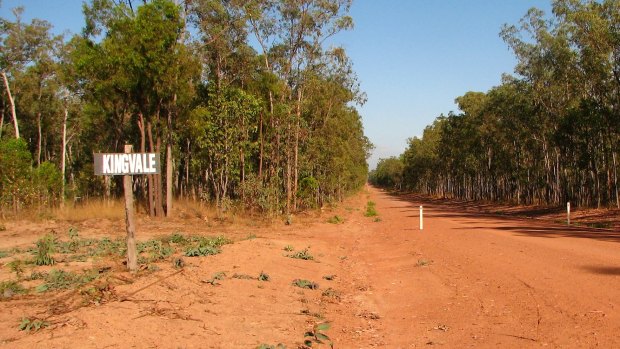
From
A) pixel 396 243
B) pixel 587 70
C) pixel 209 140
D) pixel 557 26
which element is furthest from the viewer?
pixel 557 26

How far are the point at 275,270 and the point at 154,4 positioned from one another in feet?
53.1

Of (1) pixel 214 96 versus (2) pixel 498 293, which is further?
(1) pixel 214 96

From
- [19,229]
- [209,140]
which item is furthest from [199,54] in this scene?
[19,229]

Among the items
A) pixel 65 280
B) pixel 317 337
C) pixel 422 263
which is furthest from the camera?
pixel 422 263

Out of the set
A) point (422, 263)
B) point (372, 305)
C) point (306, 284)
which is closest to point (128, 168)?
point (306, 284)

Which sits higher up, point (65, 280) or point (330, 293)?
point (65, 280)

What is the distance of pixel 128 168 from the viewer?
29.9ft

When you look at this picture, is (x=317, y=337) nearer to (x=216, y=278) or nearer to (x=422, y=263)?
(x=216, y=278)

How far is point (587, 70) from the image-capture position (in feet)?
103

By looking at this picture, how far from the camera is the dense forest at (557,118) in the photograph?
99.0 ft

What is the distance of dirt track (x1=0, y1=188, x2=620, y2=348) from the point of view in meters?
6.12

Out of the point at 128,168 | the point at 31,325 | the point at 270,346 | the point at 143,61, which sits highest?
the point at 143,61

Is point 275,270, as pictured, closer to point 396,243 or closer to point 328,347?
point 328,347

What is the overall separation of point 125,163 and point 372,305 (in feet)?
17.5
